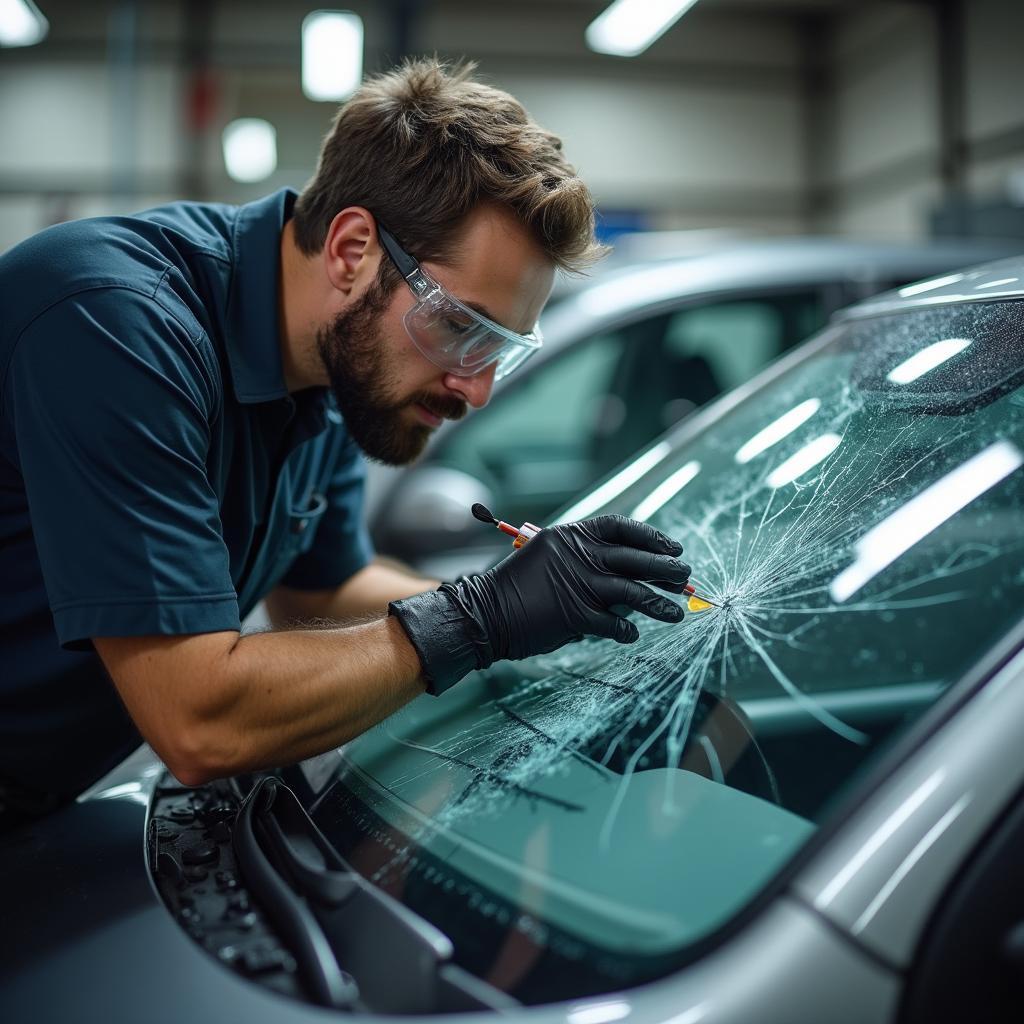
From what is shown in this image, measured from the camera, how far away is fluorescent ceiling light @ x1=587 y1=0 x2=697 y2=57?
8.68 m

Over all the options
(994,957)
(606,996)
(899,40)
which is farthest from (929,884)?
(899,40)

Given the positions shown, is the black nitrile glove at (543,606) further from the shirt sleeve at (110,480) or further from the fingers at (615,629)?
the shirt sleeve at (110,480)

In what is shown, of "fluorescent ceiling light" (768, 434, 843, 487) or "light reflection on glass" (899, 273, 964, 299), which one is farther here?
"light reflection on glass" (899, 273, 964, 299)

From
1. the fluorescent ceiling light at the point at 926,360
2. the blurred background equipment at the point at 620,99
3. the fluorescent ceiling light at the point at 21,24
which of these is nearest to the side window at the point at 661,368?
the fluorescent ceiling light at the point at 926,360

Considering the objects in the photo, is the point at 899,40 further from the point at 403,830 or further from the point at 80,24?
the point at 403,830

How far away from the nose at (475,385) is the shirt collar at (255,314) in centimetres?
26

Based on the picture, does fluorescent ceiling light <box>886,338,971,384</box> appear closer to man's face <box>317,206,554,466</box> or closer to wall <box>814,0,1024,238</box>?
man's face <box>317,206,554,466</box>

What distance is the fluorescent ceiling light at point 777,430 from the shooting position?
1535 millimetres

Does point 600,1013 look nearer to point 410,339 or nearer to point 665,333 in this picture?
point 410,339

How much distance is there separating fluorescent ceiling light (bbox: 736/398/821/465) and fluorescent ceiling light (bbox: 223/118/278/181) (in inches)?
384

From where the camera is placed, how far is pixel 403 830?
1.10 metres

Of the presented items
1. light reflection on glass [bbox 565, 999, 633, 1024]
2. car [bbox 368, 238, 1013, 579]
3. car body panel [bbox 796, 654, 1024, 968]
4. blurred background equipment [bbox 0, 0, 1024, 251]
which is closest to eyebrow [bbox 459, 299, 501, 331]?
car body panel [bbox 796, 654, 1024, 968]

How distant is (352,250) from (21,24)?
30.4 ft

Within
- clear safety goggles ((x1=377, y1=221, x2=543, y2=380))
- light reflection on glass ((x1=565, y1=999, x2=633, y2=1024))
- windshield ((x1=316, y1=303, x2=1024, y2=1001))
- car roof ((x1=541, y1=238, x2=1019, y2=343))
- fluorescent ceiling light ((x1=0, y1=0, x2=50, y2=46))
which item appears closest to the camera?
light reflection on glass ((x1=565, y1=999, x2=633, y2=1024))
